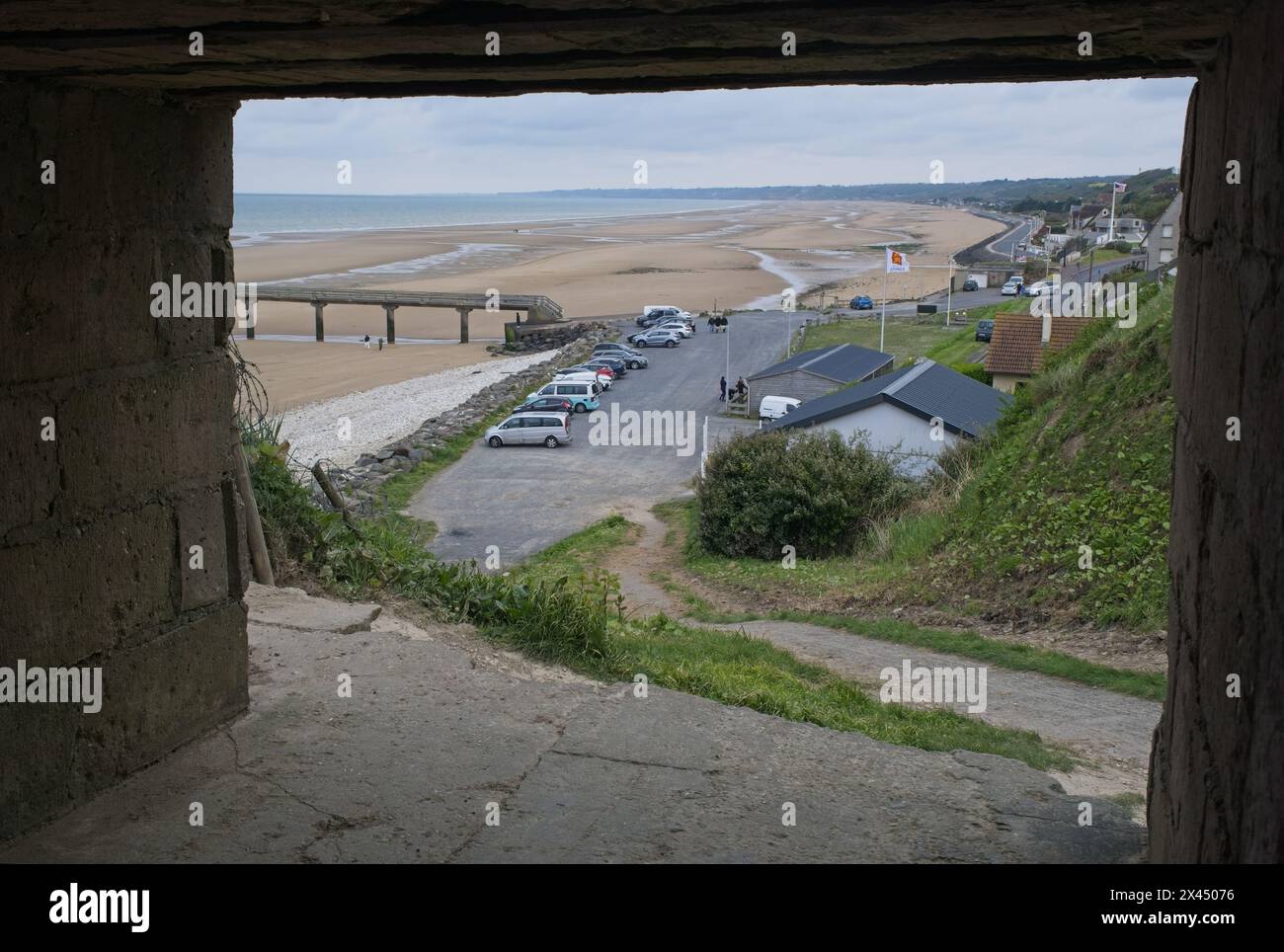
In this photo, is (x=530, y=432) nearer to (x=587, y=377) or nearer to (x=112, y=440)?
(x=587, y=377)

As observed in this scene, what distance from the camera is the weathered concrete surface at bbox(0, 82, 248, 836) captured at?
15.5ft

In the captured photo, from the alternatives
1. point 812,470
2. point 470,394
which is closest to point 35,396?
point 812,470

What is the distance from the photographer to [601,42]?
13.0ft

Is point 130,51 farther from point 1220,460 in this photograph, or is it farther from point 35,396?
point 1220,460

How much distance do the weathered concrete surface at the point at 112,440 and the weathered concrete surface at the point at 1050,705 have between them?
4431 mm

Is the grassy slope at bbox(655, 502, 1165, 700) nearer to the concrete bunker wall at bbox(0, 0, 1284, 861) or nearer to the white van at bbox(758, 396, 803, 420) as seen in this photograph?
the concrete bunker wall at bbox(0, 0, 1284, 861)

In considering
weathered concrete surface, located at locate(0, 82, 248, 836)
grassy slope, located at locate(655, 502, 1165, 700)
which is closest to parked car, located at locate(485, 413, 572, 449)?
grassy slope, located at locate(655, 502, 1165, 700)

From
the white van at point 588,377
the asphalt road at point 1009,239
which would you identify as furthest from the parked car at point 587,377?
the asphalt road at point 1009,239

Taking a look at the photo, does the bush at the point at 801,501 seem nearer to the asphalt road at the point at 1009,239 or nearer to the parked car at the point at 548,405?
the parked car at the point at 548,405

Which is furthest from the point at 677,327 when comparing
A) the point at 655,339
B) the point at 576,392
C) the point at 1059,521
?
the point at 1059,521

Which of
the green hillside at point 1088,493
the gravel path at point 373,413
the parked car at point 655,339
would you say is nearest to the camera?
the green hillside at point 1088,493

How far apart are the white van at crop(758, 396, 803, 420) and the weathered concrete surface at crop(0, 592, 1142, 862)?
2745cm

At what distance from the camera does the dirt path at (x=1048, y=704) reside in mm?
7441

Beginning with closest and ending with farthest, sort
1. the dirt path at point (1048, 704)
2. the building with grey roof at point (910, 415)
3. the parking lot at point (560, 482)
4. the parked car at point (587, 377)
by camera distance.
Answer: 1. the dirt path at point (1048, 704)
2. the parking lot at point (560, 482)
3. the building with grey roof at point (910, 415)
4. the parked car at point (587, 377)
